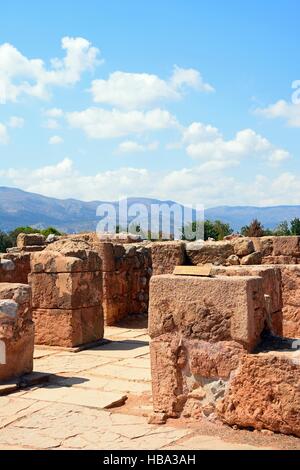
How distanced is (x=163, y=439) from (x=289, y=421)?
95 cm

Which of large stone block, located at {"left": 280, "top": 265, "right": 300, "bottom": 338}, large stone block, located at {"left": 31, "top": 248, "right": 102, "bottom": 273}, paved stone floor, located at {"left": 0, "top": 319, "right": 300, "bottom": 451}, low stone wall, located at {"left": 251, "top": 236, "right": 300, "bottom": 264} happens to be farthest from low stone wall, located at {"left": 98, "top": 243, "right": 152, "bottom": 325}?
large stone block, located at {"left": 280, "top": 265, "right": 300, "bottom": 338}

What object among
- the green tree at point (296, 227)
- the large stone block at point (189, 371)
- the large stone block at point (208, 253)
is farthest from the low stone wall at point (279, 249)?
the green tree at point (296, 227)

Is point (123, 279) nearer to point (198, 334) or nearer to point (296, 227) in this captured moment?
point (198, 334)

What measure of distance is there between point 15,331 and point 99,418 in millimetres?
1818

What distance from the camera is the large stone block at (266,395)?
428cm

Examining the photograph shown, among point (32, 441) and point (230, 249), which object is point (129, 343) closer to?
point (230, 249)

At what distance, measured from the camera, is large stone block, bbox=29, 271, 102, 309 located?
29.6ft

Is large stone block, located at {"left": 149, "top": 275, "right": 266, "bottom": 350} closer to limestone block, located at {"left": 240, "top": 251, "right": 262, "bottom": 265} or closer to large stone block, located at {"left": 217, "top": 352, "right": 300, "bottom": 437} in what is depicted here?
large stone block, located at {"left": 217, "top": 352, "right": 300, "bottom": 437}

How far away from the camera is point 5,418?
520 centimetres

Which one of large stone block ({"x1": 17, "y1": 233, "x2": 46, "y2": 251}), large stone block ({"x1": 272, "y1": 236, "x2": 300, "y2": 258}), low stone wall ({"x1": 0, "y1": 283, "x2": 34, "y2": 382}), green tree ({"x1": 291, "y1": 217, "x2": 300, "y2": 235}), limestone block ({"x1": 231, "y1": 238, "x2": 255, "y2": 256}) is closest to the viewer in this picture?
low stone wall ({"x1": 0, "y1": 283, "x2": 34, "y2": 382})

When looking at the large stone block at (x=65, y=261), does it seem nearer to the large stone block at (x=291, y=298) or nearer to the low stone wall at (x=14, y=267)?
the low stone wall at (x=14, y=267)

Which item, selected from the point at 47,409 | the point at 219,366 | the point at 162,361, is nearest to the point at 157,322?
the point at 162,361

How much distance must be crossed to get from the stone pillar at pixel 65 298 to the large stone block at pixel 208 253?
1.65 m

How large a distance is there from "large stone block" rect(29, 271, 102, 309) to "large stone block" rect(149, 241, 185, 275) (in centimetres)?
120
